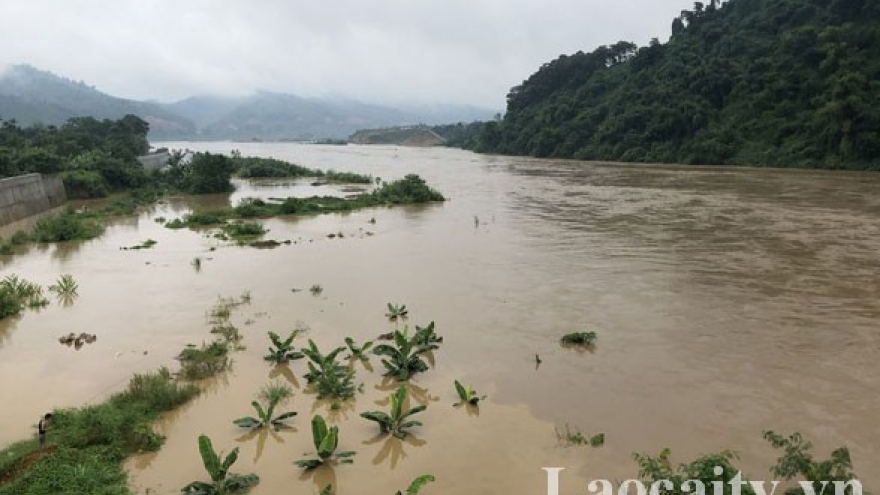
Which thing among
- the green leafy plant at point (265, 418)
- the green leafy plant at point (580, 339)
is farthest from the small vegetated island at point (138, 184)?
the green leafy plant at point (265, 418)

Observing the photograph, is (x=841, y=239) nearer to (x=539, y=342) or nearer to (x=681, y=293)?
(x=681, y=293)

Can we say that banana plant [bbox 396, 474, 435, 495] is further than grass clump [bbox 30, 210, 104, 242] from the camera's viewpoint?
No

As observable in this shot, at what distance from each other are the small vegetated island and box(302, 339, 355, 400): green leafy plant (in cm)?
1365

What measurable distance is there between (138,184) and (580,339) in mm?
37672

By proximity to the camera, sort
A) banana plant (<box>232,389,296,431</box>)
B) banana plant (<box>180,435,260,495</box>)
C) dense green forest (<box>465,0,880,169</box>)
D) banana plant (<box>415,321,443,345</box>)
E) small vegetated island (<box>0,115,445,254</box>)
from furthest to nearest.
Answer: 1. dense green forest (<box>465,0,880,169</box>)
2. small vegetated island (<box>0,115,445,254</box>)
3. banana plant (<box>415,321,443,345</box>)
4. banana plant (<box>232,389,296,431</box>)
5. banana plant (<box>180,435,260,495</box>)

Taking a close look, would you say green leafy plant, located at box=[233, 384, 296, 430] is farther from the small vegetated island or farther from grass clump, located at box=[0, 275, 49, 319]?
the small vegetated island

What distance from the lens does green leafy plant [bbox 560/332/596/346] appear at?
10.3m

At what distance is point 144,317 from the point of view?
491 inches

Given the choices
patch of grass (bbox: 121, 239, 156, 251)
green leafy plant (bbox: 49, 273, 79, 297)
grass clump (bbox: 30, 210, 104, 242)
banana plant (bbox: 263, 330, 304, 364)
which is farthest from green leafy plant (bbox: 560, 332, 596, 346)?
grass clump (bbox: 30, 210, 104, 242)

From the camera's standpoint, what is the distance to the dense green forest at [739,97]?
1638 inches

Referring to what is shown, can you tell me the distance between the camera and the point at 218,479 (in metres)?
6.23

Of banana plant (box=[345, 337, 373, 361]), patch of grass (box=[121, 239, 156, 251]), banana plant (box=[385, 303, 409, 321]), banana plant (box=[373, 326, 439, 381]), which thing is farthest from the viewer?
patch of grass (box=[121, 239, 156, 251])

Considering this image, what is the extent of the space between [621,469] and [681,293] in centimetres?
755

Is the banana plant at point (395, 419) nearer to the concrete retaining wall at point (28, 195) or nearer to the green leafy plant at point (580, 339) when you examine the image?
the green leafy plant at point (580, 339)
